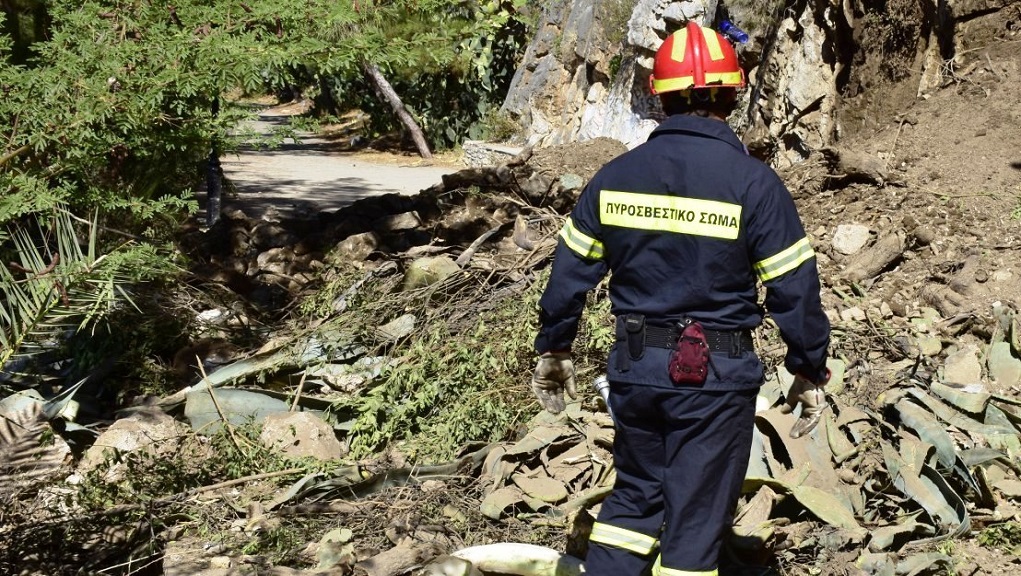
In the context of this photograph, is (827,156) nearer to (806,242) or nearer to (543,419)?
(543,419)

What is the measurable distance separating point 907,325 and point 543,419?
216cm

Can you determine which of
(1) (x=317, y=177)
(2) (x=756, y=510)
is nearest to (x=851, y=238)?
(2) (x=756, y=510)

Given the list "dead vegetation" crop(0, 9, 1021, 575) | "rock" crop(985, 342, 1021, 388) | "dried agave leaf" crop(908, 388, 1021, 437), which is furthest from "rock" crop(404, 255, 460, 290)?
"rock" crop(985, 342, 1021, 388)

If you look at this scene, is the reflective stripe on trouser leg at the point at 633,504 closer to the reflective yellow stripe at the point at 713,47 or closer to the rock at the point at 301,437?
the reflective yellow stripe at the point at 713,47

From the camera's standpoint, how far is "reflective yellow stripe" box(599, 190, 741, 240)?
3.01 meters

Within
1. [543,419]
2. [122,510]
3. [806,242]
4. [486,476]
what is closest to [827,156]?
[543,419]

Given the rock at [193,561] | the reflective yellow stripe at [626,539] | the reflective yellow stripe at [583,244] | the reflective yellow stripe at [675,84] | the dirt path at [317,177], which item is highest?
the reflective yellow stripe at [675,84]

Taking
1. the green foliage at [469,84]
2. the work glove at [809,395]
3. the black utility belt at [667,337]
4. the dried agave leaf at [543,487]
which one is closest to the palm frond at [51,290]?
the dried agave leaf at [543,487]

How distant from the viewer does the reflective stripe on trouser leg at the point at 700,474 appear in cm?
307

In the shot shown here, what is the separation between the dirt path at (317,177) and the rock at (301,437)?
6.77 metres

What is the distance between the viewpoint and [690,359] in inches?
120

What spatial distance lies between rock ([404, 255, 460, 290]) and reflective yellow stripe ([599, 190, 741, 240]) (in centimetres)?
318

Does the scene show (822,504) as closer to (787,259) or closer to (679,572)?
(679,572)

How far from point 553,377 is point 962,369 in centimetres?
258
